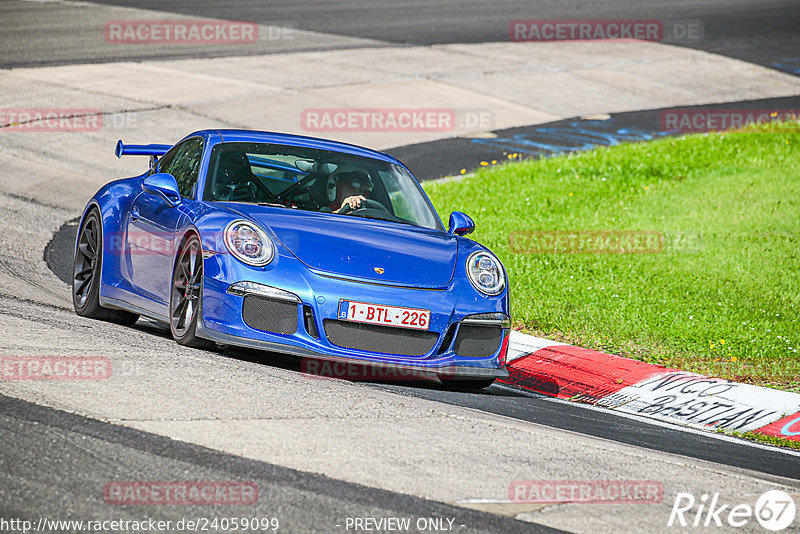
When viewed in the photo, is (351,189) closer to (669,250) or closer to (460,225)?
(460,225)

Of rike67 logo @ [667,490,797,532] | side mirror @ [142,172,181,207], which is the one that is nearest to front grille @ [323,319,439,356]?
side mirror @ [142,172,181,207]

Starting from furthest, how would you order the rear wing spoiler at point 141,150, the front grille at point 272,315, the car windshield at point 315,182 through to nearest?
the rear wing spoiler at point 141,150, the car windshield at point 315,182, the front grille at point 272,315

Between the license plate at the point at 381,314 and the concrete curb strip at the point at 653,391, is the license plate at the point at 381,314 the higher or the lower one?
the higher one

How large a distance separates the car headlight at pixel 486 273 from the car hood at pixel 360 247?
0.13 metres

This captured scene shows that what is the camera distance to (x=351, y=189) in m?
7.44

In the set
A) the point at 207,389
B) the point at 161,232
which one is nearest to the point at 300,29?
the point at 161,232

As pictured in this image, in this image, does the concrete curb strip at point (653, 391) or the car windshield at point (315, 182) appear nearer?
the car windshield at point (315, 182)

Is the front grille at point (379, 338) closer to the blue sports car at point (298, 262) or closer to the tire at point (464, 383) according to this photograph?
the blue sports car at point (298, 262)

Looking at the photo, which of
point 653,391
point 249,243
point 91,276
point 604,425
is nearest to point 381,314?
point 249,243

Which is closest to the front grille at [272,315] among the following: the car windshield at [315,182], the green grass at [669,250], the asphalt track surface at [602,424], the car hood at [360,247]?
the car hood at [360,247]

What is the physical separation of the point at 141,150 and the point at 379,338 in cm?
344

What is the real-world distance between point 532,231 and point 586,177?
3562mm

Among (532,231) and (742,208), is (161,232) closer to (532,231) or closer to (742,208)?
(532,231)

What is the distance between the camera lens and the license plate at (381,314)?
20.0 feet
